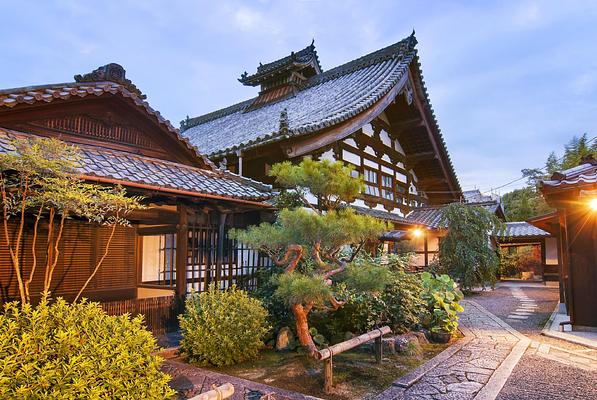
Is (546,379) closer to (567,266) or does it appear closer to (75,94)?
(567,266)

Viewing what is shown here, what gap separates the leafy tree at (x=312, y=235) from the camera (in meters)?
5.30

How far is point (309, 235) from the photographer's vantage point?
223 inches

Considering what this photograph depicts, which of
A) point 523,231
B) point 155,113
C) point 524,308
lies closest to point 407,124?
point 524,308

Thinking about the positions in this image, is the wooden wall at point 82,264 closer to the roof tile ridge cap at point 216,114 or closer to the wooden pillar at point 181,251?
the wooden pillar at point 181,251

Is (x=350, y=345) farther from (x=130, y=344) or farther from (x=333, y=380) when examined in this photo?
(x=130, y=344)

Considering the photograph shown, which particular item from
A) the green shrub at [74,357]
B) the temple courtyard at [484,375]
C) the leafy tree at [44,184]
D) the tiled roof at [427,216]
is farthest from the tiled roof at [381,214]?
the green shrub at [74,357]

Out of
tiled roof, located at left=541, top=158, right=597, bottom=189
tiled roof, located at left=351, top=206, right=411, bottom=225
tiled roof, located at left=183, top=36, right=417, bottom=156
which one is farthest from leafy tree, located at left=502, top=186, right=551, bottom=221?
tiled roof, located at left=541, top=158, right=597, bottom=189

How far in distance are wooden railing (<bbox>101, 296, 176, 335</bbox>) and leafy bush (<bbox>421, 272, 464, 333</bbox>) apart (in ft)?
16.8

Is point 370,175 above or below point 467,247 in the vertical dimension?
above

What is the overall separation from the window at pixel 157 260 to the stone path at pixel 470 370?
610cm

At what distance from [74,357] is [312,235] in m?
3.45

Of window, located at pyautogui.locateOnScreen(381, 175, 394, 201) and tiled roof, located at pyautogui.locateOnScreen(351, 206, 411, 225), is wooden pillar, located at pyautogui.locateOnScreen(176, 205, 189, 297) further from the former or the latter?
window, located at pyautogui.locateOnScreen(381, 175, 394, 201)

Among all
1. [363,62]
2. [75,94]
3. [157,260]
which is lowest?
[157,260]

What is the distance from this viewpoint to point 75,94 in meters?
6.88
